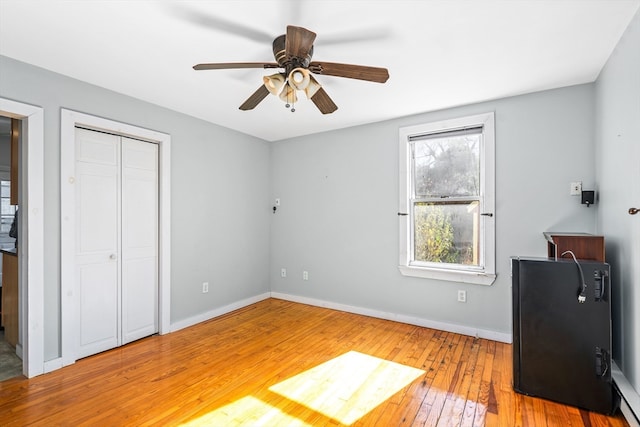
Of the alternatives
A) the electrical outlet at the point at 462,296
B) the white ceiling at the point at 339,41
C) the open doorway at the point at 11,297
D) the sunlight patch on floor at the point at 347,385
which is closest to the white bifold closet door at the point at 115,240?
the open doorway at the point at 11,297

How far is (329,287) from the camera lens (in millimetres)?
4246

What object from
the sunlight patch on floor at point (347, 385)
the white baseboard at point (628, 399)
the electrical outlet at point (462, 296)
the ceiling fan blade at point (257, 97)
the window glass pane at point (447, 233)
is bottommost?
the sunlight patch on floor at point (347, 385)

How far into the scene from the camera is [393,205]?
146 inches

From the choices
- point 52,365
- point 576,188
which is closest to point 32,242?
point 52,365

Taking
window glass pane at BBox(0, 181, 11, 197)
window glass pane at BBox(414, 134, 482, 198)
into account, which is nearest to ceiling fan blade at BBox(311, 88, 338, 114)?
window glass pane at BBox(414, 134, 482, 198)

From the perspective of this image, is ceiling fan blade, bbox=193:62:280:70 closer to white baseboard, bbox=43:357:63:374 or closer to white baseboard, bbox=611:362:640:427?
white baseboard, bbox=43:357:63:374

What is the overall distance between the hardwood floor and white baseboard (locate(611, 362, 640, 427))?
8 cm

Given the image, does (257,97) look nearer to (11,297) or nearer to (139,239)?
(139,239)

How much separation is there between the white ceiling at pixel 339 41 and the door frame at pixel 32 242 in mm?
570

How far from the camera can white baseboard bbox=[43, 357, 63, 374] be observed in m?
2.46

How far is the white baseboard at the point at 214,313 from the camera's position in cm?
347

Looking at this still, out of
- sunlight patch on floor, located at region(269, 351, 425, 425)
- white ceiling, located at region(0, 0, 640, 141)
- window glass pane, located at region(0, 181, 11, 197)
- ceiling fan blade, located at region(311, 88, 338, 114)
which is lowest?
sunlight patch on floor, located at region(269, 351, 425, 425)

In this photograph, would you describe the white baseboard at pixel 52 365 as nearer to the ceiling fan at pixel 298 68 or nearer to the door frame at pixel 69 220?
the door frame at pixel 69 220

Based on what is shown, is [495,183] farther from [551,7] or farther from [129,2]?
[129,2]
